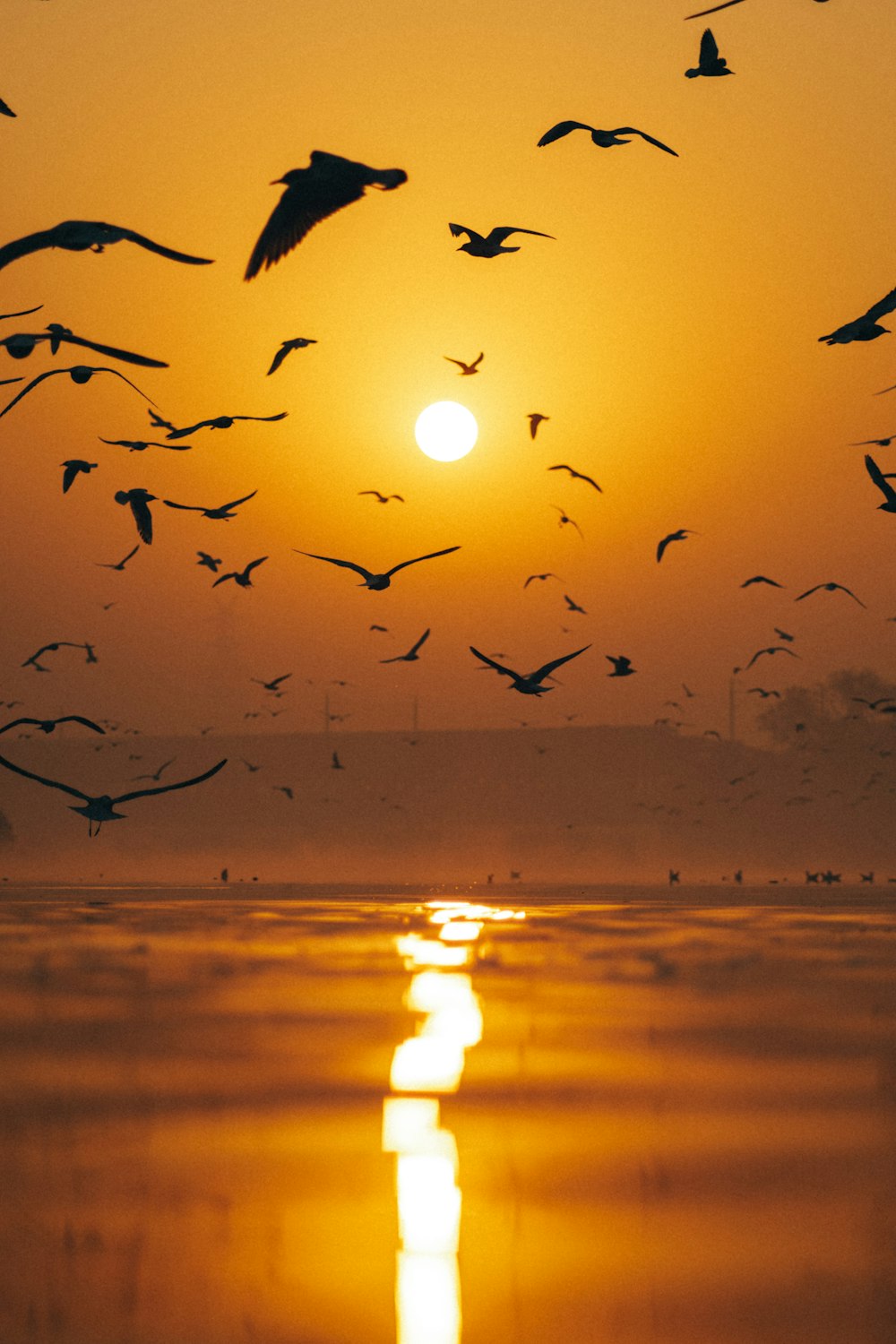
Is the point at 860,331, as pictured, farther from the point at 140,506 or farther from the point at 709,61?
the point at 140,506

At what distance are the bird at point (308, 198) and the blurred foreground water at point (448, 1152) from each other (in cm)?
887

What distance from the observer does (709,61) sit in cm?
2230

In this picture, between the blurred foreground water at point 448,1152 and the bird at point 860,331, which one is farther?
the bird at point 860,331

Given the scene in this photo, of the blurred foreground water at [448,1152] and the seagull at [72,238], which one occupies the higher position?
the seagull at [72,238]

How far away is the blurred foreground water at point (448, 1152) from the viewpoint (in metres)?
13.2

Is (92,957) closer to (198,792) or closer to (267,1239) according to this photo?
(267,1239)

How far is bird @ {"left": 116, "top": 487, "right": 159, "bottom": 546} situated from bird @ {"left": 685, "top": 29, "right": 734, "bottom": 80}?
1046cm

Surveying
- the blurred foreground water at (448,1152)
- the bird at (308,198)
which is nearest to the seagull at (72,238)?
the bird at (308,198)

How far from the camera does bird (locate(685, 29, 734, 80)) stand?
72.3 ft

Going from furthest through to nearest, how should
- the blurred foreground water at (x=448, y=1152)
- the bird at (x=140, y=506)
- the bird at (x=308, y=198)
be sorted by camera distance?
1. the bird at (x=140, y=506)
2. the bird at (x=308, y=198)
3. the blurred foreground water at (x=448, y=1152)

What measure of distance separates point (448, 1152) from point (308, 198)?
386 inches

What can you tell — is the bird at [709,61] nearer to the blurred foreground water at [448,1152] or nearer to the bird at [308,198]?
the bird at [308,198]

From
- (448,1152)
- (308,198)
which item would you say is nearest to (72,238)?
(308,198)

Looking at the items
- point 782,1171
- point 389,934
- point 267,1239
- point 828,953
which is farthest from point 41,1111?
point 389,934
